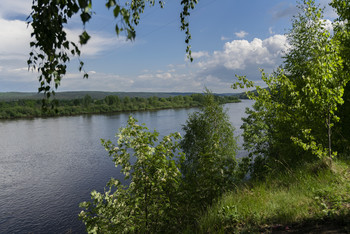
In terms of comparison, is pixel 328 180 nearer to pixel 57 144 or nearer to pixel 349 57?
pixel 349 57

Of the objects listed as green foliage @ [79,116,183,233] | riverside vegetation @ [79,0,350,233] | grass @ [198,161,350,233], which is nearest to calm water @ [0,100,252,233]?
green foliage @ [79,116,183,233]

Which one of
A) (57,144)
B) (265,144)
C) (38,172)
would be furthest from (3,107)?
(265,144)

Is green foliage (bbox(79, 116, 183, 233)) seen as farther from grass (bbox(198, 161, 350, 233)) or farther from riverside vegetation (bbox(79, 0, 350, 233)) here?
grass (bbox(198, 161, 350, 233))

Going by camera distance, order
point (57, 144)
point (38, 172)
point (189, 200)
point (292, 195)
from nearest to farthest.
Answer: point (292, 195), point (189, 200), point (38, 172), point (57, 144)

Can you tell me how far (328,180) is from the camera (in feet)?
16.2

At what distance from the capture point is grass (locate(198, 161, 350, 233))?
347 cm

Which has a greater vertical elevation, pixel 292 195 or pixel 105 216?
pixel 292 195

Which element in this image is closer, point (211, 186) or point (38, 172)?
point (211, 186)

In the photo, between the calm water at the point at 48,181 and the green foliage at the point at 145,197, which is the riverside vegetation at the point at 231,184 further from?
the calm water at the point at 48,181

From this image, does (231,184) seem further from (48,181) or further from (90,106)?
(90,106)

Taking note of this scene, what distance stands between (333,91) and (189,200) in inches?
166

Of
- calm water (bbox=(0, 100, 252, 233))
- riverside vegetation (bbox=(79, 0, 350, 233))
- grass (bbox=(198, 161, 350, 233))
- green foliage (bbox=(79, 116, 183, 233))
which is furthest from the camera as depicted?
calm water (bbox=(0, 100, 252, 233))

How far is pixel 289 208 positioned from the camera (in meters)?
3.86

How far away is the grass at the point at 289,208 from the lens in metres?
3.47
